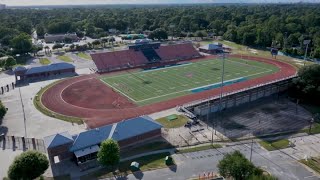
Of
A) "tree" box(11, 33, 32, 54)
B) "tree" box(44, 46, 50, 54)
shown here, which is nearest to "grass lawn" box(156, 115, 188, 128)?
"tree" box(11, 33, 32, 54)

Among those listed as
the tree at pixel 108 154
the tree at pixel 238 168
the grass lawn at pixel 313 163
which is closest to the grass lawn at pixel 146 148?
the tree at pixel 108 154

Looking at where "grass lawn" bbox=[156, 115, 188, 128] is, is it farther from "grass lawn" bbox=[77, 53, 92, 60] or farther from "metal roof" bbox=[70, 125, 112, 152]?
"grass lawn" bbox=[77, 53, 92, 60]

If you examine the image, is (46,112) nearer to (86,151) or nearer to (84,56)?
(86,151)

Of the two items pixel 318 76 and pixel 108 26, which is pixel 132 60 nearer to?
pixel 318 76

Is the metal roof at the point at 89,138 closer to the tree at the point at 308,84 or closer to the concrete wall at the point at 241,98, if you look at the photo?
the concrete wall at the point at 241,98

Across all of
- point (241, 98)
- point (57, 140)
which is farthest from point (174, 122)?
point (57, 140)
